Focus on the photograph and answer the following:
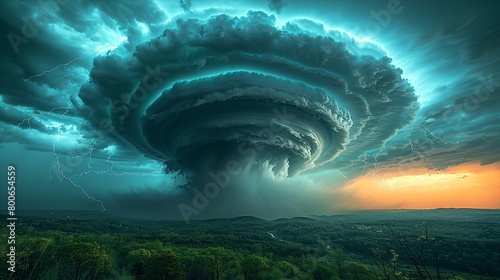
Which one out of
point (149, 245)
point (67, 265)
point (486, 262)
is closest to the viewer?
point (67, 265)

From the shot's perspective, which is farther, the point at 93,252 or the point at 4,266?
the point at 93,252

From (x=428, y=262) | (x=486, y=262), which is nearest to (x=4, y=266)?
(x=428, y=262)

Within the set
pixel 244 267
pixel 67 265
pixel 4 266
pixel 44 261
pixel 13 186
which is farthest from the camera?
pixel 244 267

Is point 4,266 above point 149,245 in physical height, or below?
above

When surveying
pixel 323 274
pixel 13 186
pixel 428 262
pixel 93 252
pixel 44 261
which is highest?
pixel 13 186

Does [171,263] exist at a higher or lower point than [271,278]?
higher

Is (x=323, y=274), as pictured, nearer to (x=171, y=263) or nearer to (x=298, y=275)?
(x=298, y=275)

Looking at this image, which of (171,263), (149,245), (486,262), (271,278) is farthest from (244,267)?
(486,262)

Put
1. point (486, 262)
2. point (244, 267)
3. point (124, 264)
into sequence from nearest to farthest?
point (244, 267) → point (124, 264) → point (486, 262)

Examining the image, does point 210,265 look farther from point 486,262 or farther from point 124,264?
point 486,262
